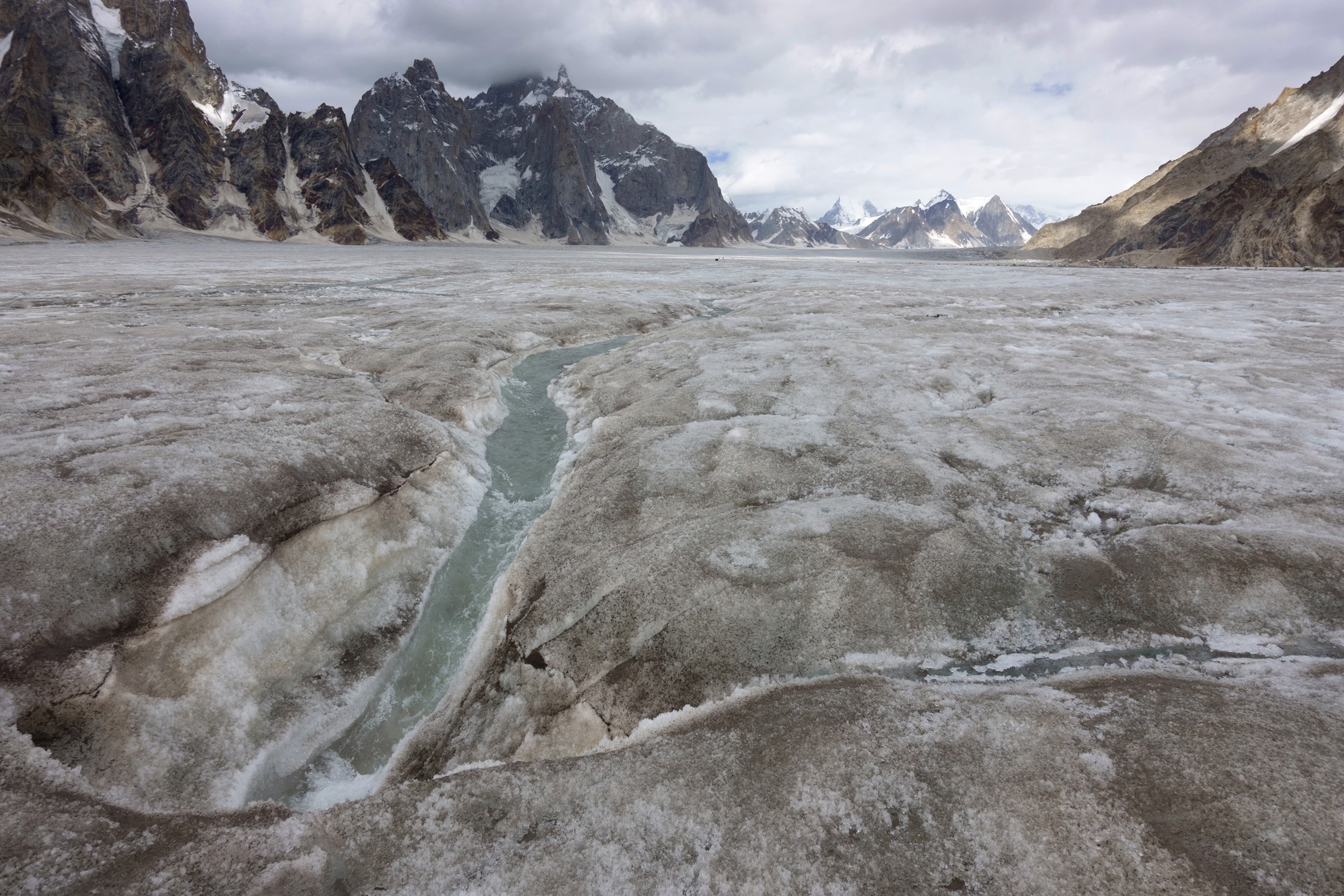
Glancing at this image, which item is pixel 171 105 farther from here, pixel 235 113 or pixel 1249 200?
pixel 1249 200

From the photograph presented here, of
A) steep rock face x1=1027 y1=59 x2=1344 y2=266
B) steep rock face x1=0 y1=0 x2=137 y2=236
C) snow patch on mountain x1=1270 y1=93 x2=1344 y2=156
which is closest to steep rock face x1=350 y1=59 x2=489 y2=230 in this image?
steep rock face x1=0 y1=0 x2=137 y2=236

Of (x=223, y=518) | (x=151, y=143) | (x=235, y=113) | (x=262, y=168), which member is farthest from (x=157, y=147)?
(x=223, y=518)

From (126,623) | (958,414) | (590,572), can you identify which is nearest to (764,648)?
(590,572)

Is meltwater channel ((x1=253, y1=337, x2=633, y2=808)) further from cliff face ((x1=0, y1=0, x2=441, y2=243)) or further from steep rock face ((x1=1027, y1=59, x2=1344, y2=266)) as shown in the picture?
cliff face ((x1=0, y1=0, x2=441, y2=243))

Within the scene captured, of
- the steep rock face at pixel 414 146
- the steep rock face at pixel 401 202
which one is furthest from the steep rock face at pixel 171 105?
the steep rock face at pixel 414 146

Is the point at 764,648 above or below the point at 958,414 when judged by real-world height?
below

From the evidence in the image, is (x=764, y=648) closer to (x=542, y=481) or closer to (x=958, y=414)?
(x=542, y=481)
